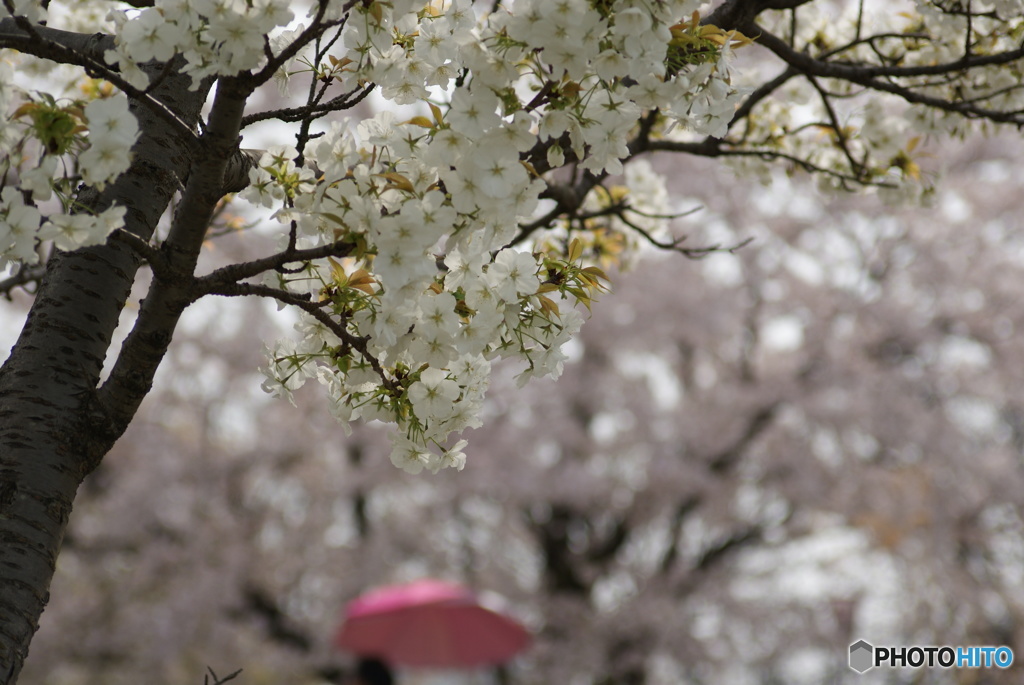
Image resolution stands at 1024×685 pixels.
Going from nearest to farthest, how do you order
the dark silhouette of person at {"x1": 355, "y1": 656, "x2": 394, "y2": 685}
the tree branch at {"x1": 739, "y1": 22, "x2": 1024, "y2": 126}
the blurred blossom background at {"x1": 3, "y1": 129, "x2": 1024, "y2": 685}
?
the tree branch at {"x1": 739, "y1": 22, "x2": 1024, "y2": 126} < the dark silhouette of person at {"x1": 355, "y1": 656, "x2": 394, "y2": 685} < the blurred blossom background at {"x1": 3, "y1": 129, "x2": 1024, "y2": 685}

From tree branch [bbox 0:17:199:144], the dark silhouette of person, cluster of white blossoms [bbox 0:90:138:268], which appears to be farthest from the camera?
the dark silhouette of person

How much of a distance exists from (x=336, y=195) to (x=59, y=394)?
0.73 meters

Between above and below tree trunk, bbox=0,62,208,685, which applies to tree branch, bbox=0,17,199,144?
above

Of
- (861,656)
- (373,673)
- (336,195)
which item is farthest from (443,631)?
(336,195)

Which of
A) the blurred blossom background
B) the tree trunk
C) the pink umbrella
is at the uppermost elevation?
the blurred blossom background

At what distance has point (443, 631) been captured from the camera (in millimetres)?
7270

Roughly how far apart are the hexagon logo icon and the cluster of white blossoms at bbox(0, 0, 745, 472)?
18.2ft

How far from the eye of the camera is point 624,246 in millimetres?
3414

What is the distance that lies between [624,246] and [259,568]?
7.02 m

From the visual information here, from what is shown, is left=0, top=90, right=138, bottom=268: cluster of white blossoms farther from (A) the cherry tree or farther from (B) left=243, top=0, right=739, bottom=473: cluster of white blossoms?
(B) left=243, top=0, right=739, bottom=473: cluster of white blossoms

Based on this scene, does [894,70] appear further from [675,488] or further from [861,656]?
[675,488]

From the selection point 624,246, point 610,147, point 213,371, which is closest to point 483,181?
point 610,147

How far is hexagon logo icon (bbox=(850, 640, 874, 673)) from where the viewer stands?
6.14 meters

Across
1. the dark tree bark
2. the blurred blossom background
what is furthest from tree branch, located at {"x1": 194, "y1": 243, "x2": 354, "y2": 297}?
the blurred blossom background
